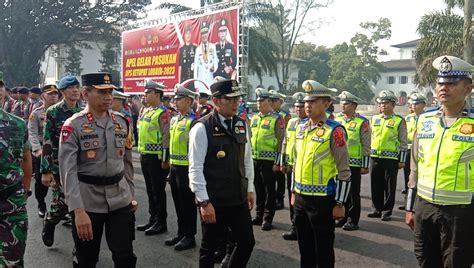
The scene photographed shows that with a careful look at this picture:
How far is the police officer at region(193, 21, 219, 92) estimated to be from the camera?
15.7m

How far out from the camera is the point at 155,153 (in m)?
5.99

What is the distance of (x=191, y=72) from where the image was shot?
1709 centimetres

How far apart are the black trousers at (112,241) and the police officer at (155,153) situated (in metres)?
2.44

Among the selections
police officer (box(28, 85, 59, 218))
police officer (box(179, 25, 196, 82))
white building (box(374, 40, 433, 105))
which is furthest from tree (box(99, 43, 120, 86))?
white building (box(374, 40, 433, 105))

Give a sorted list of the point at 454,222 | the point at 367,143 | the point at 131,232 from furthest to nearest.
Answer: the point at 367,143
the point at 131,232
the point at 454,222

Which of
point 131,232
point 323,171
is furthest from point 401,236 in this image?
point 131,232

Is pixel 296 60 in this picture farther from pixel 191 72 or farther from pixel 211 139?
pixel 211 139

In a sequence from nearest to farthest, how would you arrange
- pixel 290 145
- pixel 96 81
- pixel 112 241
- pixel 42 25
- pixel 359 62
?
pixel 112 241 → pixel 96 81 → pixel 290 145 → pixel 42 25 → pixel 359 62

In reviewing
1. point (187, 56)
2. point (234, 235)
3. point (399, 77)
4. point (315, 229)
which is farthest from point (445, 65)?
point (399, 77)

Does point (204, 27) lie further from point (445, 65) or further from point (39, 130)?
point (445, 65)

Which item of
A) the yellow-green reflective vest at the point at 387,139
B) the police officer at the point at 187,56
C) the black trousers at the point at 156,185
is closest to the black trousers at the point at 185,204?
the black trousers at the point at 156,185

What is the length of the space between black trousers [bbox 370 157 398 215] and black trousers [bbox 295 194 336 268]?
3492mm

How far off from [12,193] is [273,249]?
3.23 m

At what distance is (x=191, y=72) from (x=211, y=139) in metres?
13.8
